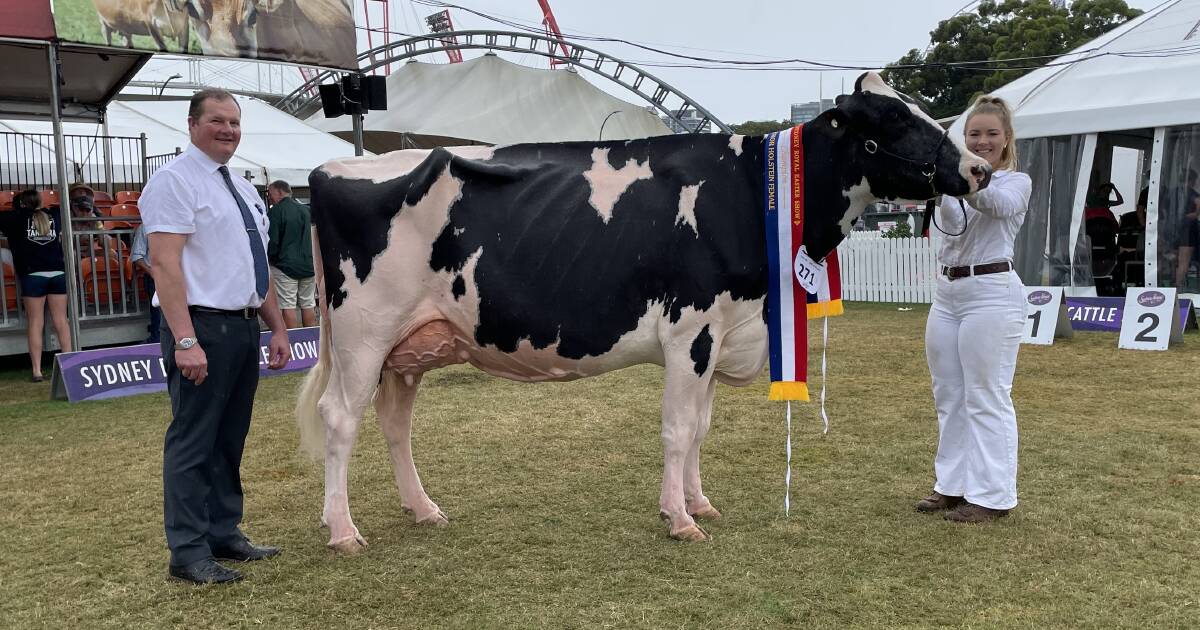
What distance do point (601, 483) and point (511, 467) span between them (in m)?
0.70

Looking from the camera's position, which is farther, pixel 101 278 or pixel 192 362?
pixel 101 278

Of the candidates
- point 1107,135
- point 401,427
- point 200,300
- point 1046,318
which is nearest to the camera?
point 200,300

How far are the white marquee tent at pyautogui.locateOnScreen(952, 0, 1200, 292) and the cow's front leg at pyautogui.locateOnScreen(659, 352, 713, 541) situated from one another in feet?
35.9

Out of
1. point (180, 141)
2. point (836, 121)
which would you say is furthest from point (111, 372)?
point (180, 141)

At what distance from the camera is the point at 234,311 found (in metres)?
3.83

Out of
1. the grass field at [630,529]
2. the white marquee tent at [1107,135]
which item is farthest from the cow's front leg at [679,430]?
the white marquee tent at [1107,135]

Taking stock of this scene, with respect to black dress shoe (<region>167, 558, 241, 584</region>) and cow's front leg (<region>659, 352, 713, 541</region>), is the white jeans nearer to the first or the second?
cow's front leg (<region>659, 352, 713, 541</region>)

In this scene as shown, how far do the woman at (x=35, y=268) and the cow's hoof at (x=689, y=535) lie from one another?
25.6 feet

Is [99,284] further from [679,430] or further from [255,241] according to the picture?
[679,430]

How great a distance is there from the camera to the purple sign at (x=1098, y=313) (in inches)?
434

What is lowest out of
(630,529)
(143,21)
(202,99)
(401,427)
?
(630,529)

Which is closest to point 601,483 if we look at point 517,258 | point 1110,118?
point 517,258

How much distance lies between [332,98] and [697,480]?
874cm

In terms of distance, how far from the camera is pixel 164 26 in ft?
30.3
